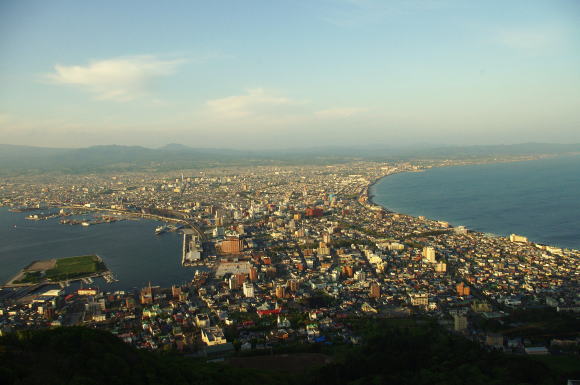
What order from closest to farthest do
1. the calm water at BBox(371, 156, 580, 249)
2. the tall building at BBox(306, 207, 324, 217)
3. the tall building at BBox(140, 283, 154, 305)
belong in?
the tall building at BBox(140, 283, 154, 305), the calm water at BBox(371, 156, 580, 249), the tall building at BBox(306, 207, 324, 217)

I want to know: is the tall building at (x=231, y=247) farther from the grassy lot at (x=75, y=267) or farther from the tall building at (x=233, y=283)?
the grassy lot at (x=75, y=267)

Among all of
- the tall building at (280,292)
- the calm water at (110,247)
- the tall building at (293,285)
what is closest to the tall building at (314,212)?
the calm water at (110,247)

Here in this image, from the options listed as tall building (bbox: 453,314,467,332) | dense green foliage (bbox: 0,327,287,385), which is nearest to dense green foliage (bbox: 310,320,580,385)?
tall building (bbox: 453,314,467,332)

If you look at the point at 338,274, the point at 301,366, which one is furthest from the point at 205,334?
the point at 338,274

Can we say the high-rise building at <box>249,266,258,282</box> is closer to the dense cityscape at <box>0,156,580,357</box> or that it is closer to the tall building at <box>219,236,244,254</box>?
the dense cityscape at <box>0,156,580,357</box>

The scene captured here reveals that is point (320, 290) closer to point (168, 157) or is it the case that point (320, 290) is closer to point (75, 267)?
point (75, 267)

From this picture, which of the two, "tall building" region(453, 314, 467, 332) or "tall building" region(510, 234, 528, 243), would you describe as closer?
"tall building" region(453, 314, 467, 332)

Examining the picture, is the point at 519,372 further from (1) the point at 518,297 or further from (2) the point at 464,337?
(1) the point at 518,297
